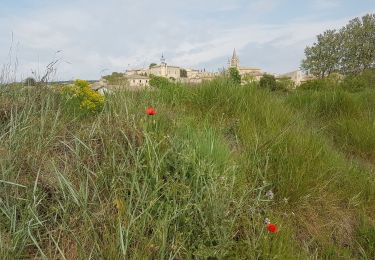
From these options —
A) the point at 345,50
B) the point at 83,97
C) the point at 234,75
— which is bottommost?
the point at 83,97

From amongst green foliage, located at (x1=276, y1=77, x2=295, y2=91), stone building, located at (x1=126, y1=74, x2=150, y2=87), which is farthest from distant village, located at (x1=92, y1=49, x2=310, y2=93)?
green foliage, located at (x1=276, y1=77, x2=295, y2=91)

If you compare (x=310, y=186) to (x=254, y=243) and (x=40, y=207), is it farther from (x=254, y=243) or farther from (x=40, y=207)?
(x=40, y=207)

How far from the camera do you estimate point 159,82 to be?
5.01 metres

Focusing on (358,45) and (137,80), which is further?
(358,45)

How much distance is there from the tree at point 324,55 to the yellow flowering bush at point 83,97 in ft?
148

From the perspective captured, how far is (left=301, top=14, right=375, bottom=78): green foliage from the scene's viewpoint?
43188mm

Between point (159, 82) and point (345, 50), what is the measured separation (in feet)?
150

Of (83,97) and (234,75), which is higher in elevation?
(234,75)

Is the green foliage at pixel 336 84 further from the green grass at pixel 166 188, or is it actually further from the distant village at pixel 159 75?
the green grass at pixel 166 188

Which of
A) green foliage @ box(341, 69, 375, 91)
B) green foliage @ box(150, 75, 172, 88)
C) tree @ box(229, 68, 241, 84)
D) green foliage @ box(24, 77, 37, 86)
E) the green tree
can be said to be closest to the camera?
green foliage @ box(24, 77, 37, 86)

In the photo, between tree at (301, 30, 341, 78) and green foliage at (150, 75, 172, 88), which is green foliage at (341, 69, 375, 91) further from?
tree at (301, 30, 341, 78)

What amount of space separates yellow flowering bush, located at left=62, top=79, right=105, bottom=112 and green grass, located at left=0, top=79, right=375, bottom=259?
0.40 feet

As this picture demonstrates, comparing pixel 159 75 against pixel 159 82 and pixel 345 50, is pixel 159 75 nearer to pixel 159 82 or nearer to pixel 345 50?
pixel 159 82

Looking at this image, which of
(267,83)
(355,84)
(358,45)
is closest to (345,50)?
(358,45)
